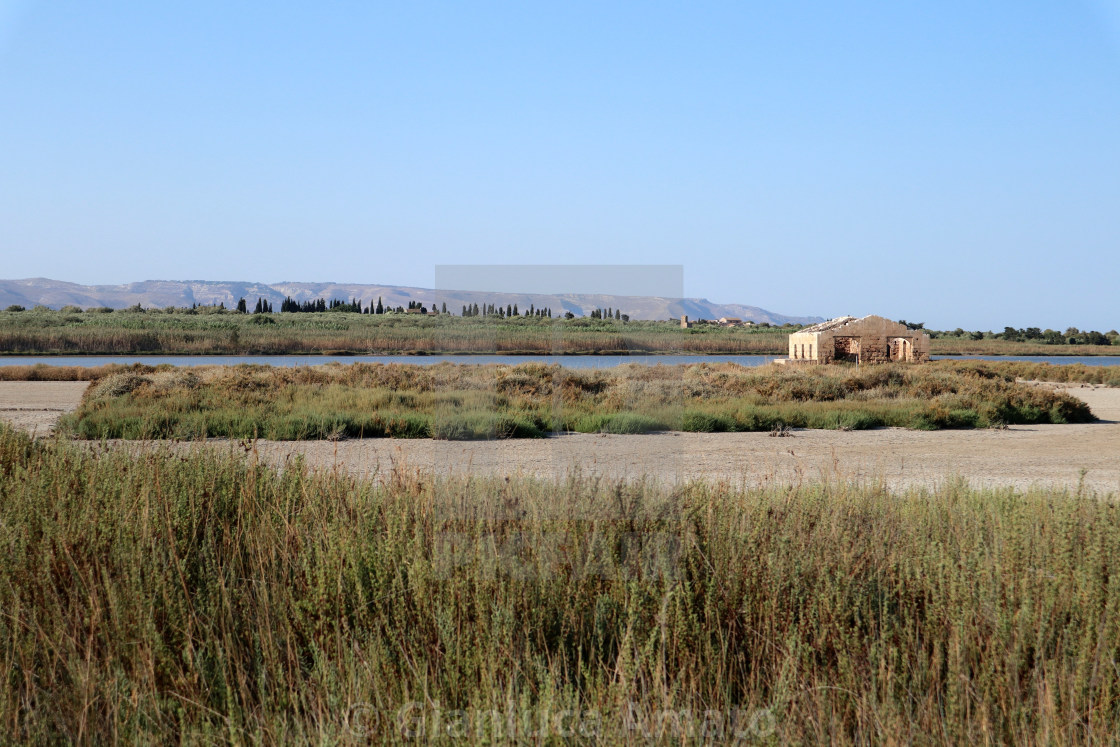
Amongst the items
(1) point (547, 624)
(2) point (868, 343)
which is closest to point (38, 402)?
(1) point (547, 624)

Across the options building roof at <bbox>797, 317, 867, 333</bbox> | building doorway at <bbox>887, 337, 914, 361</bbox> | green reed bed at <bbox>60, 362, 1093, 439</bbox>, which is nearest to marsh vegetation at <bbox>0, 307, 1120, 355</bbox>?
green reed bed at <bbox>60, 362, 1093, 439</bbox>

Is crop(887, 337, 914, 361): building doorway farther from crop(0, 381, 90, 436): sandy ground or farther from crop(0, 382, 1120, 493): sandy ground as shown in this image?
crop(0, 381, 90, 436): sandy ground

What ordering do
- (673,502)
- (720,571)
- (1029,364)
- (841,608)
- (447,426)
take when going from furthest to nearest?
(1029,364) → (447,426) → (673,502) → (720,571) → (841,608)

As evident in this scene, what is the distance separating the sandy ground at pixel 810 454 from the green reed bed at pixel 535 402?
0.73 meters

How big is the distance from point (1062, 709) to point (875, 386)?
2218 centimetres

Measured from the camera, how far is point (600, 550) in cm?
368

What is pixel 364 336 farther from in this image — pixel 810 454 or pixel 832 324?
pixel 810 454

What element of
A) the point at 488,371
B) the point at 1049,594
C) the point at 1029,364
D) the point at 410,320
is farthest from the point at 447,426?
the point at 410,320

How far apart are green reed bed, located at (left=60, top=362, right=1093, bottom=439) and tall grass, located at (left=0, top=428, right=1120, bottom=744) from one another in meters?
5.30

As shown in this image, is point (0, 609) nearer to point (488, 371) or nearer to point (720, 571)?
point (488, 371)

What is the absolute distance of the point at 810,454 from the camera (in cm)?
1246

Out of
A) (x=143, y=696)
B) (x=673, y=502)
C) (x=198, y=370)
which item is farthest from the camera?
(x=198, y=370)

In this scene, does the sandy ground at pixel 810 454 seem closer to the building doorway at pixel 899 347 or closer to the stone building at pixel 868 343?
the stone building at pixel 868 343

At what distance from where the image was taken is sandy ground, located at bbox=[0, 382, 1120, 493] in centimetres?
795
